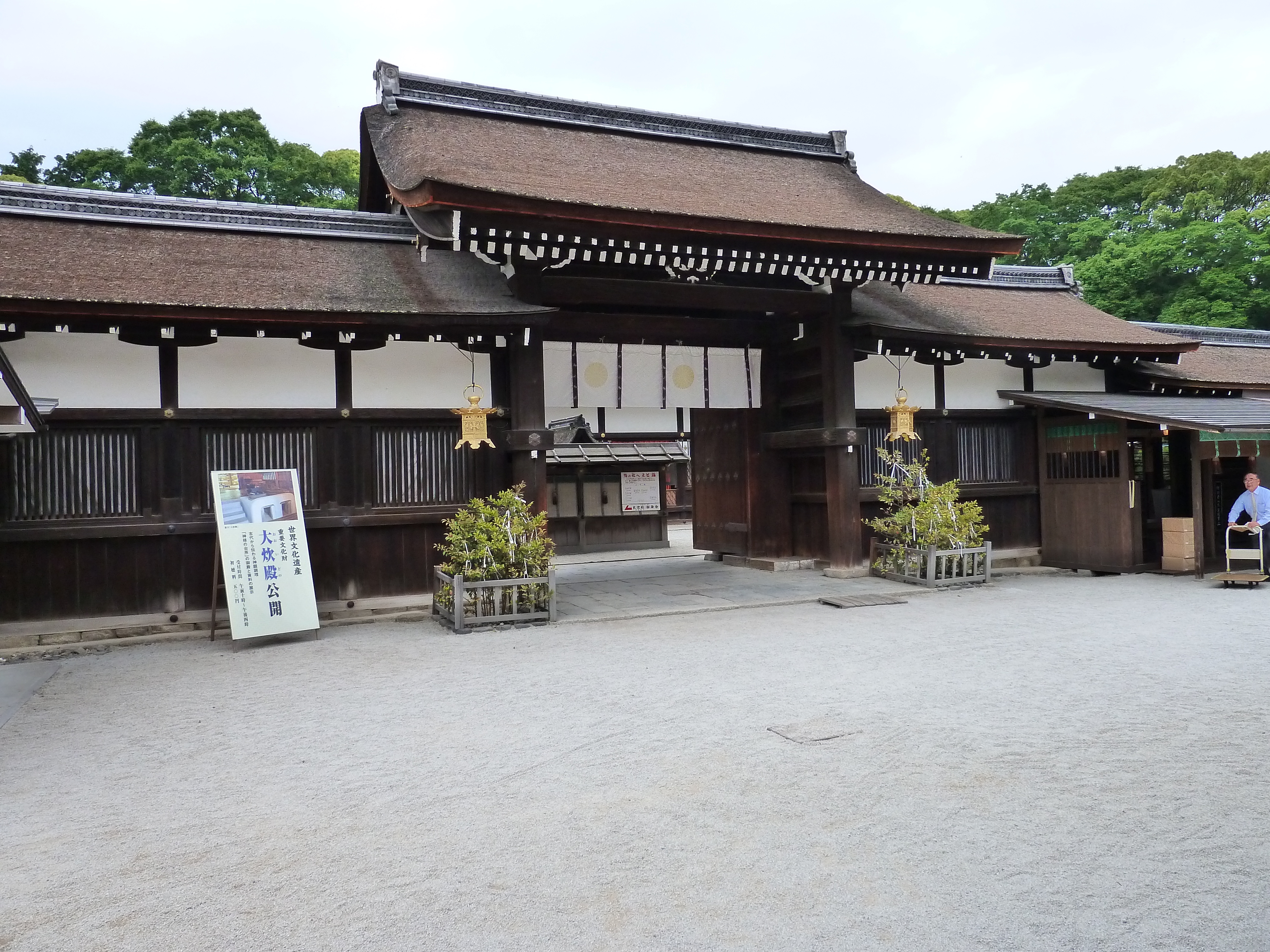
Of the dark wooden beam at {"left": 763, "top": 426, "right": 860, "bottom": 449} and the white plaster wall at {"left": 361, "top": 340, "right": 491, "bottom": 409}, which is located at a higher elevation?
the white plaster wall at {"left": 361, "top": 340, "right": 491, "bottom": 409}

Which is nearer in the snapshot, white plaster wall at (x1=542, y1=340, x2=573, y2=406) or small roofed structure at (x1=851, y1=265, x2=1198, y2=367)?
white plaster wall at (x1=542, y1=340, x2=573, y2=406)

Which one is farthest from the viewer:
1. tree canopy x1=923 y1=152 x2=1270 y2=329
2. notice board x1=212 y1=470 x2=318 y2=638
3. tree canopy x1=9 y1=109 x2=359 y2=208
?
tree canopy x1=9 y1=109 x2=359 y2=208

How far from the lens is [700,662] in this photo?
6.32 m

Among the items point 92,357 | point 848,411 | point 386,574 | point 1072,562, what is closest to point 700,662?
point 386,574

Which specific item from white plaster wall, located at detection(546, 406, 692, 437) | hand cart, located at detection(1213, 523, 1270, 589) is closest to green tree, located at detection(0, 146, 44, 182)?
white plaster wall, located at detection(546, 406, 692, 437)

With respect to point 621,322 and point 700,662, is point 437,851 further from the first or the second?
point 621,322

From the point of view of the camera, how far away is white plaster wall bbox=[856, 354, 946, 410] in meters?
11.1

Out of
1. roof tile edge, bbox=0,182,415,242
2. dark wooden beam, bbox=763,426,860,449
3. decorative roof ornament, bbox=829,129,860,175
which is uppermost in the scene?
decorative roof ornament, bbox=829,129,860,175

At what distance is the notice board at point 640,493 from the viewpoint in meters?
18.8

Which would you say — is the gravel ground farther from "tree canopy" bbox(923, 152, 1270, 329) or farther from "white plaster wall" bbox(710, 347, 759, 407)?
"tree canopy" bbox(923, 152, 1270, 329)

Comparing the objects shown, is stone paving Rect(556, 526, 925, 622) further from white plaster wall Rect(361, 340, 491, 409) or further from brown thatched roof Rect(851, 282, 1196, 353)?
brown thatched roof Rect(851, 282, 1196, 353)

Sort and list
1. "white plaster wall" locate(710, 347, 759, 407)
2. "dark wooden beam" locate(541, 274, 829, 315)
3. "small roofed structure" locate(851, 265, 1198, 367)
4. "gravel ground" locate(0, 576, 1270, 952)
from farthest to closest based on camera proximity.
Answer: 1. "white plaster wall" locate(710, 347, 759, 407)
2. "small roofed structure" locate(851, 265, 1198, 367)
3. "dark wooden beam" locate(541, 274, 829, 315)
4. "gravel ground" locate(0, 576, 1270, 952)

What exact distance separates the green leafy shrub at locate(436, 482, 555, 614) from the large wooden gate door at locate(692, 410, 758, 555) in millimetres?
4504

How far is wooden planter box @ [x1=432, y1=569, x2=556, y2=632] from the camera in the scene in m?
7.82
